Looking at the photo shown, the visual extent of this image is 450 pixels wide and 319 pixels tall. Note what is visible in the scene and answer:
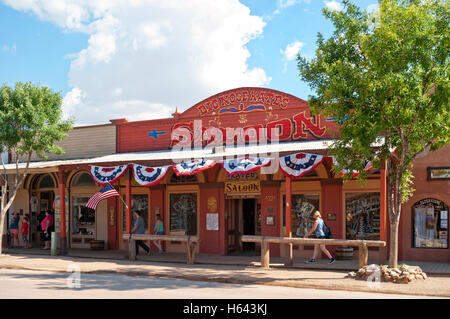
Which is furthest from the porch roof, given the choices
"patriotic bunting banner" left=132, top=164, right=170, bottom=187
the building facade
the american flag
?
the american flag

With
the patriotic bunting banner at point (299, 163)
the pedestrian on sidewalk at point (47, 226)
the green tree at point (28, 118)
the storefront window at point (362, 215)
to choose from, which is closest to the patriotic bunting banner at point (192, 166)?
the patriotic bunting banner at point (299, 163)

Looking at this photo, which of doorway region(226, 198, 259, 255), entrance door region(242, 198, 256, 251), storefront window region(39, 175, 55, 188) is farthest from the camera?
storefront window region(39, 175, 55, 188)

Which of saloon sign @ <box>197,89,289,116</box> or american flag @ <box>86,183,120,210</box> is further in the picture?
saloon sign @ <box>197,89,289,116</box>

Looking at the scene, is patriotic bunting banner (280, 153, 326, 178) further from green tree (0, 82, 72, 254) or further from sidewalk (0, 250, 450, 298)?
green tree (0, 82, 72, 254)

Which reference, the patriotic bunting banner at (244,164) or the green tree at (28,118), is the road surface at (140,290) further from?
the green tree at (28,118)

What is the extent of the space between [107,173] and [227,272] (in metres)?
6.05

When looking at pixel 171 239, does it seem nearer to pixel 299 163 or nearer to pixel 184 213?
pixel 184 213

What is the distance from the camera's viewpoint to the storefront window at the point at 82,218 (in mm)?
20281

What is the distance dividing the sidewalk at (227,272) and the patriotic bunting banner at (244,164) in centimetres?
289

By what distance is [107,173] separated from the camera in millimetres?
16672

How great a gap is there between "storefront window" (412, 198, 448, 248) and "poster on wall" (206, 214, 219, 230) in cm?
679

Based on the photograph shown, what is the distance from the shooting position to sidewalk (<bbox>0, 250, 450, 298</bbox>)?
35.2 ft

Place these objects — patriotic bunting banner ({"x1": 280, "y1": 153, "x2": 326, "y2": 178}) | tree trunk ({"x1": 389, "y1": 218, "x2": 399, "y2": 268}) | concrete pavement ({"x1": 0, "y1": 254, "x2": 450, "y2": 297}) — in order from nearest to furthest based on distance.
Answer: concrete pavement ({"x1": 0, "y1": 254, "x2": 450, "y2": 297}), tree trunk ({"x1": 389, "y1": 218, "x2": 399, "y2": 268}), patriotic bunting banner ({"x1": 280, "y1": 153, "x2": 326, "y2": 178})
